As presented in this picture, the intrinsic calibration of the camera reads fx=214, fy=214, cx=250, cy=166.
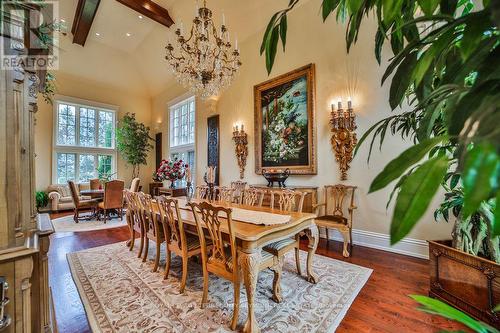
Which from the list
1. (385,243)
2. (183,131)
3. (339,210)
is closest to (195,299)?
(339,210)

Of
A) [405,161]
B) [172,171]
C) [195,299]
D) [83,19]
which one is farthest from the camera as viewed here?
[83,19]

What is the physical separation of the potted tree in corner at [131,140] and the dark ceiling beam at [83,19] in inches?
103

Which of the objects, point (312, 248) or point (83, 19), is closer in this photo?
point (312, 248)

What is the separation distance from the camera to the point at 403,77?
53 centimetres

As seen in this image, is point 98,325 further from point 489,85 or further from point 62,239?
point 62,239

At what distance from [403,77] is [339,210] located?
3273 millimetres

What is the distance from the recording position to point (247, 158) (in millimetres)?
5133

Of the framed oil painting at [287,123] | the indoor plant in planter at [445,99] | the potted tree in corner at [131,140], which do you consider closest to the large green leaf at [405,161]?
the indoor plant in planter at [445,99]

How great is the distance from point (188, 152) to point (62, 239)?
399cm

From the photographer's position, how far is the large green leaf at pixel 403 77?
517 millimetres

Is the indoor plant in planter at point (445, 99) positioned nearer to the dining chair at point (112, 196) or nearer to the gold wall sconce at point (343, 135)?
the gold wall sconce at point (343, 135)

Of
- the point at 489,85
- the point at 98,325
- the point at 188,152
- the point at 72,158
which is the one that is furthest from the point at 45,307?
the point at 72,158

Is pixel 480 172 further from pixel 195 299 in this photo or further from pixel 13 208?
pixel 195 299

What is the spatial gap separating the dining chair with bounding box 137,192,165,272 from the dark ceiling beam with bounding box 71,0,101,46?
5.40 m
